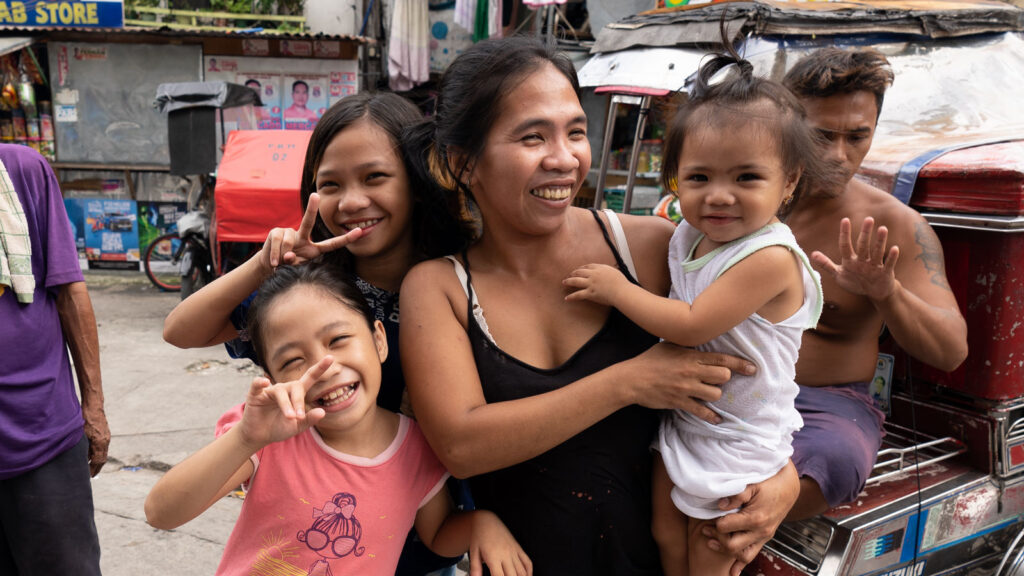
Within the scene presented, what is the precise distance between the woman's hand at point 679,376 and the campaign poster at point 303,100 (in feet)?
33.0

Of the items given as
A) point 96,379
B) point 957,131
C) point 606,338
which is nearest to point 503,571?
point 606,338

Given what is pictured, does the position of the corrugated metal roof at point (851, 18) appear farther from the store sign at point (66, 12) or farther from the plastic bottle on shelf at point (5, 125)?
the plastic bottle on shelf at point (5, 125)

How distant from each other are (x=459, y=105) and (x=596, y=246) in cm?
43

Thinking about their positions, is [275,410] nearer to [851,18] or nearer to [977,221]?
[977,221]

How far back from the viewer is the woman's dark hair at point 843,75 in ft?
6.95

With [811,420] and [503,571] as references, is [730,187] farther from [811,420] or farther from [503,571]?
[503,571]

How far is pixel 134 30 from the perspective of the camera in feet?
32.6

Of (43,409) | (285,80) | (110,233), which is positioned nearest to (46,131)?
(110,233)

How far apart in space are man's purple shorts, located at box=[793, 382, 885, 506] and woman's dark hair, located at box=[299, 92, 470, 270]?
970 millimetres

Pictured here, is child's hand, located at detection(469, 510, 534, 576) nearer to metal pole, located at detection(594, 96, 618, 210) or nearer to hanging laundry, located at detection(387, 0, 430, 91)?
metal pole, located at detection(594, 96, 618, 210)

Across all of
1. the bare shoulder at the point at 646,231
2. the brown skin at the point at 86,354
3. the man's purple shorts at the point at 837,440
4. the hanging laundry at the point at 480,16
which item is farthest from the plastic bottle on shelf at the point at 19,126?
the man's purple shorts at the point at 837,440

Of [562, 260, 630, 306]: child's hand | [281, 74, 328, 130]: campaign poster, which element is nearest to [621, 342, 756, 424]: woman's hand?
[562, 260, 630, 306]: child's hand

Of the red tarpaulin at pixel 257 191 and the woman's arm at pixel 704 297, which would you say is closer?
the woman's arm at pixel 704 297

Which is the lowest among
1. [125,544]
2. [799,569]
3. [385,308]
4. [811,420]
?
[125,544]
